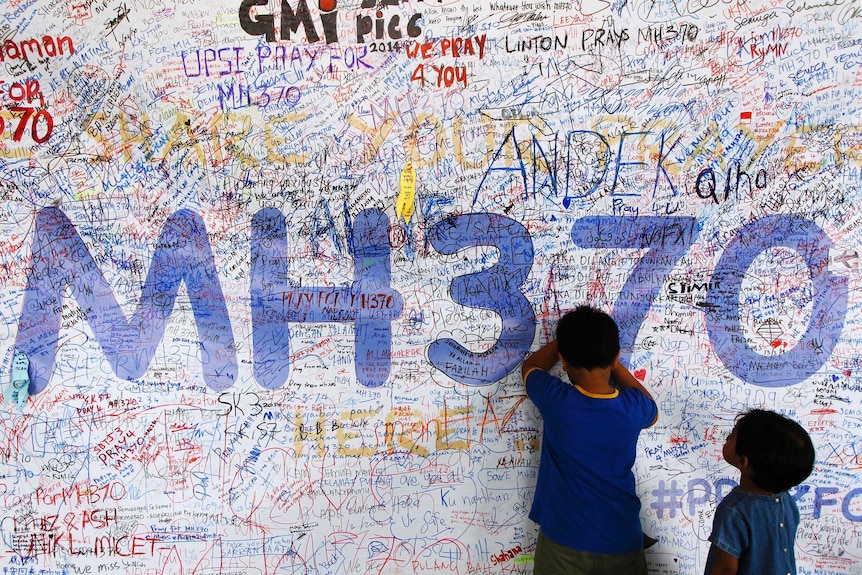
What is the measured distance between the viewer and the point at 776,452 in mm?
2201

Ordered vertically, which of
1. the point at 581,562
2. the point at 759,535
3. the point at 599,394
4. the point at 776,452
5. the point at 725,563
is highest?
the point at 599,394

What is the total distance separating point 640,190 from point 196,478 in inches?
98.3

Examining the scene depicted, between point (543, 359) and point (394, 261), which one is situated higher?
point (394, 261)

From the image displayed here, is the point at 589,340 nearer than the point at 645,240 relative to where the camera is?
Yes

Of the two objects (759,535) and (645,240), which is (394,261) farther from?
(759,535)

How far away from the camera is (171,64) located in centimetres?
284

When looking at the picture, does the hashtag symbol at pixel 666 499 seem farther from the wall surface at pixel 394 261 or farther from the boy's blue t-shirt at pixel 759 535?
the boy's blue t-shirt at pixel 759 535

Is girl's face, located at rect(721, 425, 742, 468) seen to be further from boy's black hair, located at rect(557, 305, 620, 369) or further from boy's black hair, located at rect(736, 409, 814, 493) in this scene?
boy's black hair, located at rect(557, 305, 620, 369)

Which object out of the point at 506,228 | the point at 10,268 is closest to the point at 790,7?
the point at 506,228

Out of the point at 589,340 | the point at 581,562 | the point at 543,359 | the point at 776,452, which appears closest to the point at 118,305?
the point at 543,359

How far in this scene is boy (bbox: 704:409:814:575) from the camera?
7.23 feet

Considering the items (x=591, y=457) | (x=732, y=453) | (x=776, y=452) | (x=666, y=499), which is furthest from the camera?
(x=666, y=499)

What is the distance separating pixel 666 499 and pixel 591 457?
0.78 m

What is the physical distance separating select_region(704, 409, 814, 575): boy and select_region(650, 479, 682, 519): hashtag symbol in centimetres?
74
